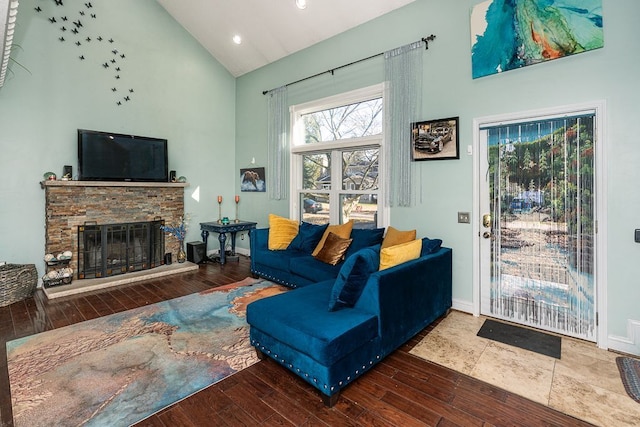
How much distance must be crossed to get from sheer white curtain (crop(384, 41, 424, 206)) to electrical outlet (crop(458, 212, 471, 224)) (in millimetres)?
629

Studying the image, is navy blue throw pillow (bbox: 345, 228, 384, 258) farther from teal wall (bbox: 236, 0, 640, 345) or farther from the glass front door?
the glass front door

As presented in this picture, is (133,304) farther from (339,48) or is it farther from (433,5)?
(433,5)

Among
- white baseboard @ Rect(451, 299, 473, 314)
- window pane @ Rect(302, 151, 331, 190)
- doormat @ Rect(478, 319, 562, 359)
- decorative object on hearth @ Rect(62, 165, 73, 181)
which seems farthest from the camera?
window pane @ Rect(302, 151, 331, 190)

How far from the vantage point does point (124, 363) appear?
2479 millimetres

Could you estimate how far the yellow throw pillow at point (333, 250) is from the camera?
3.83m

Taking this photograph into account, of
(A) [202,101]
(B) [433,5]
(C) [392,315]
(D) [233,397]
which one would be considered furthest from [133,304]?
(B) [433,5]

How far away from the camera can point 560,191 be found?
3.00 m

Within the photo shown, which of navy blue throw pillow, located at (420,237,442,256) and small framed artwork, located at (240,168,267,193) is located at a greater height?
small framed artwork, located at (240,168,267,193)

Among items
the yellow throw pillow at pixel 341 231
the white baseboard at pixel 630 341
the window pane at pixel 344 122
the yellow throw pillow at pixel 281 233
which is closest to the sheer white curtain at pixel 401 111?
the window pane at pixel 344 122

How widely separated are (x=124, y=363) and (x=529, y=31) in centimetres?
467

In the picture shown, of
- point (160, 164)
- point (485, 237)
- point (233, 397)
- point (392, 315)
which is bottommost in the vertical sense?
point (233, 397)

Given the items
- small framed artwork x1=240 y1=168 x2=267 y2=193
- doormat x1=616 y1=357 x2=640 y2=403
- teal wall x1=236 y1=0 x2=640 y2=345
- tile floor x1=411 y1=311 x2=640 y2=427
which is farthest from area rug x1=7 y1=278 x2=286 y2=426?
small framed artwork x1=240 y1=168 x2=267 y2=193

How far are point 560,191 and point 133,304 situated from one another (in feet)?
15.7

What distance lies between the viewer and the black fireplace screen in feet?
15.3
